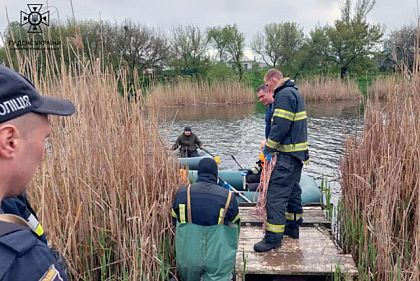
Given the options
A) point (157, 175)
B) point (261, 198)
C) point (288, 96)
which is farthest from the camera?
point (261, 198)

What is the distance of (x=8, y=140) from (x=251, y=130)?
53.6 ft

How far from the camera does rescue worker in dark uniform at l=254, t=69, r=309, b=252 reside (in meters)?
3.83

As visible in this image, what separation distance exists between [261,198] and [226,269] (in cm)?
207

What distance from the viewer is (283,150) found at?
392cm

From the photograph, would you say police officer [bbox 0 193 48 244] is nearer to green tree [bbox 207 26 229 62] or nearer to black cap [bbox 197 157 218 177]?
black cap [bbox 197 157 218 177]

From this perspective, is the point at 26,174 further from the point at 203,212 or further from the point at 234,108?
the point at 234,108

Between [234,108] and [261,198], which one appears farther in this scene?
[234,108]

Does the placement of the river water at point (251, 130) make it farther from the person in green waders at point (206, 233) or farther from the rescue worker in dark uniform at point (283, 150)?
the person in green waders at point (206, 233)

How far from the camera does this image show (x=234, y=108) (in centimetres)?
2312

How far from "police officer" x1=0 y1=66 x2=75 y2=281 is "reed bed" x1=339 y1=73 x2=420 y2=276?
248 cm

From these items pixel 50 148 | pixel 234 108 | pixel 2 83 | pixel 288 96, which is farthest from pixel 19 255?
pixel 234 108

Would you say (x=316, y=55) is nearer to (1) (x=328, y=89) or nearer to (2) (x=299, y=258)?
(1) (x=328, y=89)

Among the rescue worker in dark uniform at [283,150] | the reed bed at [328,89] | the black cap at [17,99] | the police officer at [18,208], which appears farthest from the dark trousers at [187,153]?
the reed bed at [328,89]

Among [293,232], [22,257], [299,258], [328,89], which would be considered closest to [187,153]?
[293,232]
